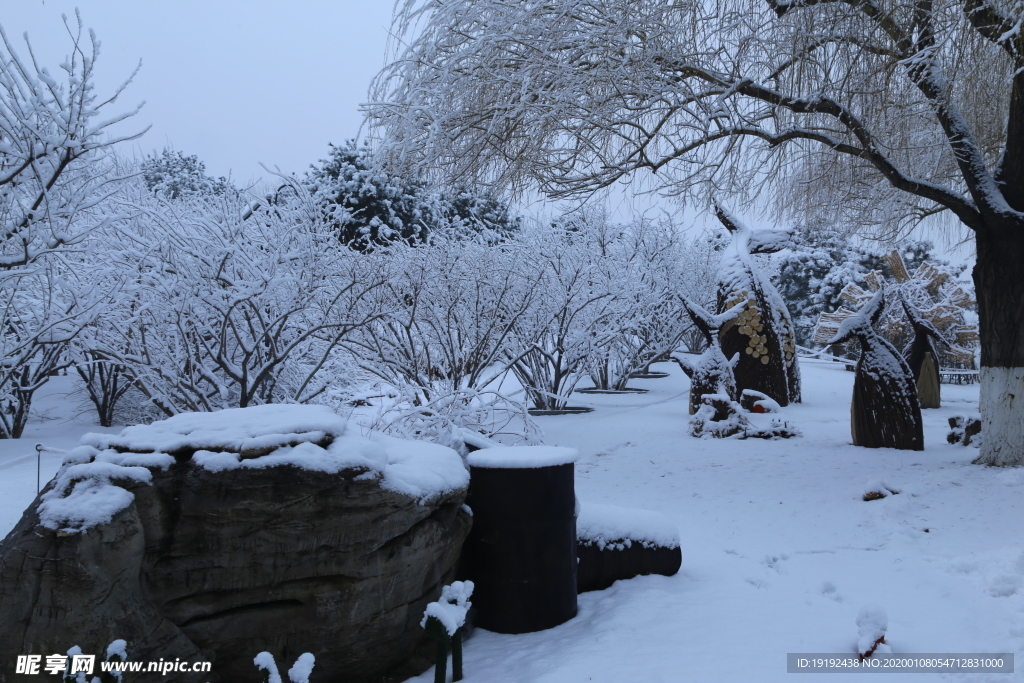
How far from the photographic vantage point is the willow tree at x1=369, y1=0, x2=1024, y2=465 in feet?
16.6

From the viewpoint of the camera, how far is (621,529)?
3695mm

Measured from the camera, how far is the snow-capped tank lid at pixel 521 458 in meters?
3.13

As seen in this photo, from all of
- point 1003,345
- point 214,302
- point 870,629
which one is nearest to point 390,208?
point 214,302

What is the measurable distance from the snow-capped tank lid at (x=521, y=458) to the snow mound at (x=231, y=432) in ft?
2.29

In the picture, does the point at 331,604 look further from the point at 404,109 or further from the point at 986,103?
the point at 986,103

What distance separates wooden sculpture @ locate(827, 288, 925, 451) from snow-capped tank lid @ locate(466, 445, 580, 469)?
445cm

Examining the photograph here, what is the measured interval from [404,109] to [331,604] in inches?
164

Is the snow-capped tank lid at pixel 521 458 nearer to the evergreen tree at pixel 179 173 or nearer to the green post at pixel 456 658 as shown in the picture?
the green post at pixel 456 658

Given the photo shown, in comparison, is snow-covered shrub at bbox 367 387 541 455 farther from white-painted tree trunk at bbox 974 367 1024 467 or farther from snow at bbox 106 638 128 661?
white-painted tree trunk at bbox 974 367 1024 467

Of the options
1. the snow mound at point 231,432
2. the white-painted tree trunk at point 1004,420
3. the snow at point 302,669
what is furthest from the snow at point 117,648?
the white-painted tree trunk at point 1004,420

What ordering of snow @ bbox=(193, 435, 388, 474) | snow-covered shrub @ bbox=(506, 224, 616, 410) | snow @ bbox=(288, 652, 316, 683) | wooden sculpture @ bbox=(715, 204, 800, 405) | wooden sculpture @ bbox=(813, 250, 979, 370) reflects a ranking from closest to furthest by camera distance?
snow @ bbox=(288, 652, 316, 683), snow @ bbox=(193, 435, 388, 474), wooden sculpture @ bbox=(715, 204, 800, 405), snow-covered shrub @ bbox=(506, 224, 616, 410), wooden sculpture @ bbox=(813, 250, 979, 370)

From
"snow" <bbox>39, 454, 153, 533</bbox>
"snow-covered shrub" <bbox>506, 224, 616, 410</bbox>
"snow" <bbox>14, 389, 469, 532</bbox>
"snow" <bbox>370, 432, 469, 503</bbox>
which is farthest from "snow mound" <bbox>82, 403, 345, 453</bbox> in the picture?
"snow-covered shrub" <bbox>506, 224, 616, 410</bbox>

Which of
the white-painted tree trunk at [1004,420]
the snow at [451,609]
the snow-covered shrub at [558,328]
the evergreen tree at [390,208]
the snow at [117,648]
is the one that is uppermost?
the evergreen tree at [390,208]

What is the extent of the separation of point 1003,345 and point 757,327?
387 centimetres
